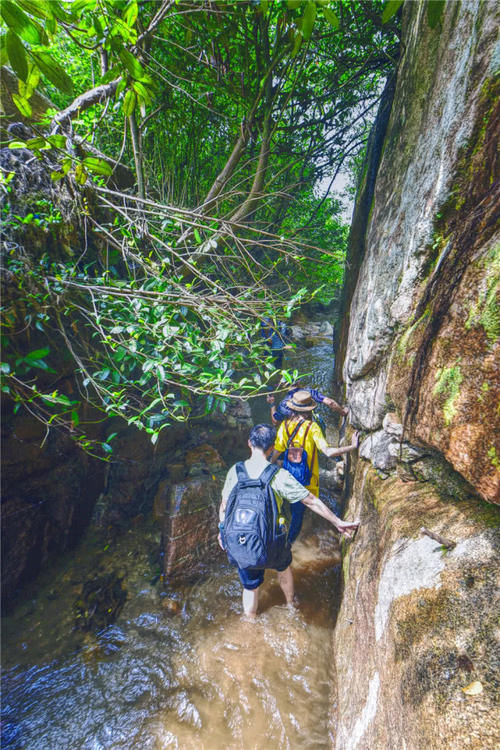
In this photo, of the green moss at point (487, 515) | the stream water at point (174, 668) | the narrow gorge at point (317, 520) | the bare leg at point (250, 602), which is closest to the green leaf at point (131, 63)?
the narrow gorge at point (317, 520)

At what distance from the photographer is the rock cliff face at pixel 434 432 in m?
1.07

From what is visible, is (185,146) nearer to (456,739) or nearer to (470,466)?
(470,466)

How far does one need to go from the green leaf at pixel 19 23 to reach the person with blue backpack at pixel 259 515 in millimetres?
2803

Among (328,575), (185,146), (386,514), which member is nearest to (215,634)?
(328,575)

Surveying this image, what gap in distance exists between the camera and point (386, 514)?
6.45 ft

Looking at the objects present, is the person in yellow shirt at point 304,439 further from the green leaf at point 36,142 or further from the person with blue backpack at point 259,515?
the green leaf at point 36,142

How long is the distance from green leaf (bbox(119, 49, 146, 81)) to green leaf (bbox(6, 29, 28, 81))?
0.39 m

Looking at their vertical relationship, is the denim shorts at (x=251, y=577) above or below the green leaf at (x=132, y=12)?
below

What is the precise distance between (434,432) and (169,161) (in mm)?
5504

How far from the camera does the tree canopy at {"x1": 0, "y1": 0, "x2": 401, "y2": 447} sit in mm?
1958

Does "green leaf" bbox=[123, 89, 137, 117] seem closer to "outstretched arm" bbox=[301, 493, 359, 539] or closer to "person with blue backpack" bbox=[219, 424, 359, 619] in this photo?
"person with blue backpack" bbox=[219, 424, 359, 619]

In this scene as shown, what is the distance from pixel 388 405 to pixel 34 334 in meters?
4.02

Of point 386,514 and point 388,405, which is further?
point 388,405

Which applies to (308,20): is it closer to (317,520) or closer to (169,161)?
(169,161)
